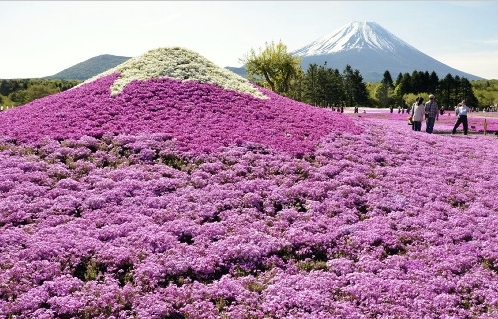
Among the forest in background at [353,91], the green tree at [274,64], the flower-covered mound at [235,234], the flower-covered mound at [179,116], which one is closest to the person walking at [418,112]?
the flower-covered mound at [179,116]

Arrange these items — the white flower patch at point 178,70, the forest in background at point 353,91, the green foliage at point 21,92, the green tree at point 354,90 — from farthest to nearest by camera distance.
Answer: the green tree at point 354,90 → the forest in background at point 353,91 → the green foliage at point 21,92 → the white flower patch at point 178,70

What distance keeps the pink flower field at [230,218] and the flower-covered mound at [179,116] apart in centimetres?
16

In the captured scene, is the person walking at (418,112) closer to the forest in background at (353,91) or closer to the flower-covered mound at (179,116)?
the flower-covered mound at (179,116)

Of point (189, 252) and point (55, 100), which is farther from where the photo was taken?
point (55, 100)

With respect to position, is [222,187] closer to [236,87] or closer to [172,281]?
[172,281]

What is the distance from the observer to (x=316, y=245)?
13594mm

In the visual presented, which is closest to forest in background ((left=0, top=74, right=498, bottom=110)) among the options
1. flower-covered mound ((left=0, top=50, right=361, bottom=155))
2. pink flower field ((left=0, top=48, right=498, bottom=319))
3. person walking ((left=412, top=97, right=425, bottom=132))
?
person walking ((left=412, top=97, right=425, bottom=132))

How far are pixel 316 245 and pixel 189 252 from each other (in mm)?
3957

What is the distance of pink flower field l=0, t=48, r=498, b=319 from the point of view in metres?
10.7

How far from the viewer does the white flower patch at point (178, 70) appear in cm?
3253

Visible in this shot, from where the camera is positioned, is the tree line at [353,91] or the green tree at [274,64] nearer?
the green tree at [274,64]

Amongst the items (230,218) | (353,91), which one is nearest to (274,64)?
(353,91)

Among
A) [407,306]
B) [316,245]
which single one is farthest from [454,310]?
[316,245]

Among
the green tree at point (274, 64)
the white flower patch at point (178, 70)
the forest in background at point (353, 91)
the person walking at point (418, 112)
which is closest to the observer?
the white flower patch at point (178, 70)
